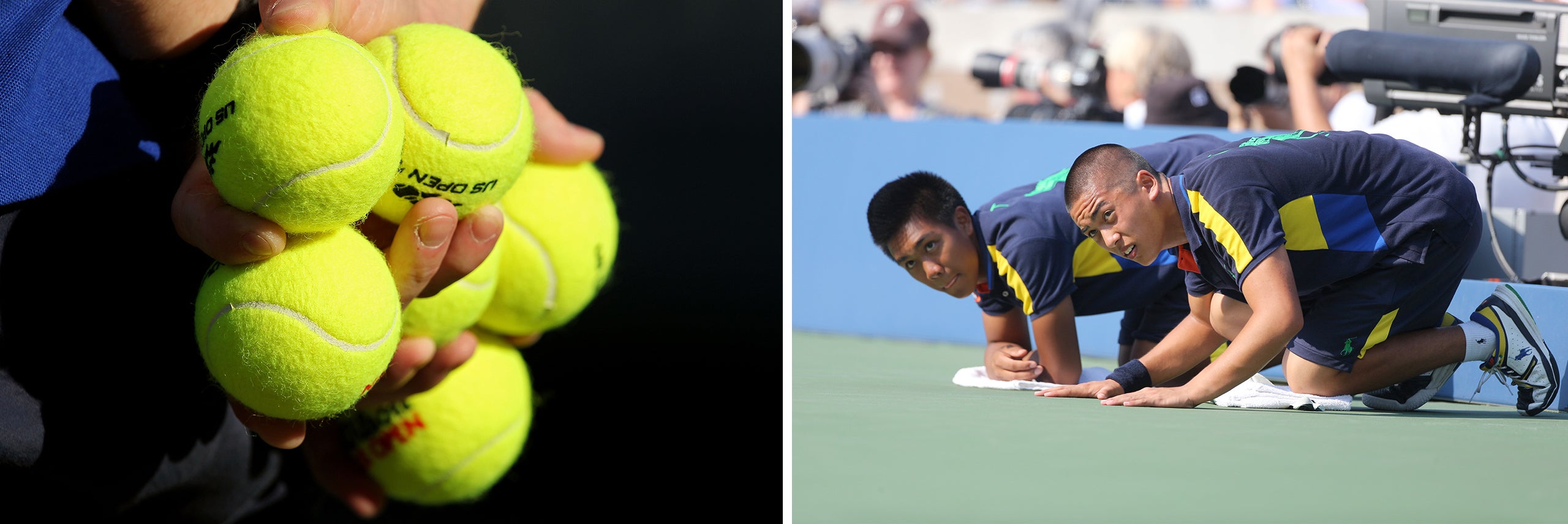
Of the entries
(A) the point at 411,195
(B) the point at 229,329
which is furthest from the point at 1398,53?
(B) the point at 229,329

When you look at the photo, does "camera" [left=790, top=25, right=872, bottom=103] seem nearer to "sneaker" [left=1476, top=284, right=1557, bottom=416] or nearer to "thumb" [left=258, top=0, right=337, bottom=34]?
"thumb" [left=258, top=0, right=337, bottom=34]

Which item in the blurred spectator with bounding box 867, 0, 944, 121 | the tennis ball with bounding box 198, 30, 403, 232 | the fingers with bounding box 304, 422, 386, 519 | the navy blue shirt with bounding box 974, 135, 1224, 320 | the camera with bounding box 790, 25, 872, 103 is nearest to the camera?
the tennis ball with bounding box 198, 30, 403, 232

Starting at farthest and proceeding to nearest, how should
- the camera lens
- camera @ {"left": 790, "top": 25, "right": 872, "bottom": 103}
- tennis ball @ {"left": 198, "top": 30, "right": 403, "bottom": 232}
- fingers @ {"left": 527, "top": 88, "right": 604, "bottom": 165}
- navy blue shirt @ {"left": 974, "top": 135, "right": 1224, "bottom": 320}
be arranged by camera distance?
1. camera @ {"left": 790, "top": 25, "right": 872, "bottom": 103}
2. the camera lens
3. fingers @ {"left": 527, "top": 88, "right": 604, "bottom": 165}
4. navy blue shirt @ {"left": 974, "top": 135, "right": 1224, "bottom": 320}
5. tennis ball @ {"left": 198, "top": 30, "right": 403, "bottom": 232}

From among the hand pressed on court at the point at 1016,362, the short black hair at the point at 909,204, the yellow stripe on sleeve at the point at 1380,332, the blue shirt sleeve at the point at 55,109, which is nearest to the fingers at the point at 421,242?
the blue shirt sleeve at the point at 55,109

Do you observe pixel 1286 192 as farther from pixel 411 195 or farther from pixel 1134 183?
pixel 411 195

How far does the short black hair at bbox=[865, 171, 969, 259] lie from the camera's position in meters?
0.94

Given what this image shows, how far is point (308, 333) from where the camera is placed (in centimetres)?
81

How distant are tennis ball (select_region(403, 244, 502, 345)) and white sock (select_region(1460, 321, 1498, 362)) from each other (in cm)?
75

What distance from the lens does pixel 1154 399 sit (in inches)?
35.0

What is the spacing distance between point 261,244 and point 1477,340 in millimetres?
875

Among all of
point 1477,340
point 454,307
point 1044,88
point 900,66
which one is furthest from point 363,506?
point 900,66

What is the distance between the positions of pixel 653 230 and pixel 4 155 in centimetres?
86

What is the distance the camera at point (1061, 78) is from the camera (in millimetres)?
1360

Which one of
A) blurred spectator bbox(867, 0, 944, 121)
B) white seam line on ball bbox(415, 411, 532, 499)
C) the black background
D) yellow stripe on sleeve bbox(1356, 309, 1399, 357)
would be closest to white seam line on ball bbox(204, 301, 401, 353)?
white seam line on ball bbox(415, 411, 532, 499)
